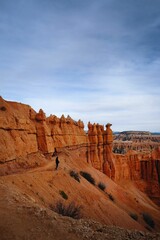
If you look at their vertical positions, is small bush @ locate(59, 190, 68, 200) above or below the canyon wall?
below

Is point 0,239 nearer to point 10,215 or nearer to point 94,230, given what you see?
→ point 10,215

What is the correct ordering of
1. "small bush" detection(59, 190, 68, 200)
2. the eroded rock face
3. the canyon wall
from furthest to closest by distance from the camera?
1. the eroded rock face
2. the canyon wall
3. "small bush" detection(59, 190, 68, 200)

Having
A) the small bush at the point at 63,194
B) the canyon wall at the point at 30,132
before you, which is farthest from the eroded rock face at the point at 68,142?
the small bush at the point at 63,194

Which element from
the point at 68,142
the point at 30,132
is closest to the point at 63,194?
the point at 30,132

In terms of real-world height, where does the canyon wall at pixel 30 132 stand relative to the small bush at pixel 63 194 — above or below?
above

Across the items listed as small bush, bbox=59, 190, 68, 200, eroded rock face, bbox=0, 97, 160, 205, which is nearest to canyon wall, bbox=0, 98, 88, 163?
eroded rock face, bbox=0, 97, 160, 205

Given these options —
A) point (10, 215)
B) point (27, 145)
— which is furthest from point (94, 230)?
point (27, 145)

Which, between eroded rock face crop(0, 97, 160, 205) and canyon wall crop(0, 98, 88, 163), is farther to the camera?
eroded rock face crop(0, 97, 160, 205)

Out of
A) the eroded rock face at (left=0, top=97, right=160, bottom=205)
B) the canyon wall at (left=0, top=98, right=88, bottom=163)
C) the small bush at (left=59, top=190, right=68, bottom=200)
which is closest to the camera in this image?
the small bush at (left=59, top=190, right=68, bottom=200)

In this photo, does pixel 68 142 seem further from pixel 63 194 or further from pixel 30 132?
pixel 63 194

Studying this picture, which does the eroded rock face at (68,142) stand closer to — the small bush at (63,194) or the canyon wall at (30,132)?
the canyon wall at (30,132)

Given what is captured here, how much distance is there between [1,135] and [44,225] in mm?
11578

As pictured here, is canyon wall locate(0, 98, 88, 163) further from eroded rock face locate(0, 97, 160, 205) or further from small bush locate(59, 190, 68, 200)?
small bush locate(59, 190, 68, 200)

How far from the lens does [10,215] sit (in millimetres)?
7781
